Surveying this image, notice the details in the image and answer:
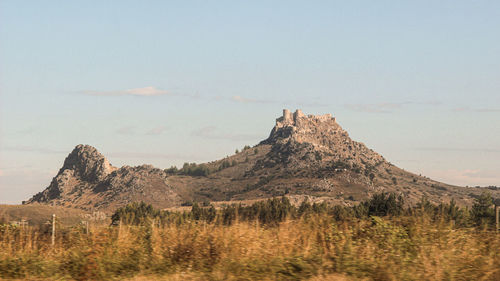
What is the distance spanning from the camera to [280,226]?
11031 millimetres

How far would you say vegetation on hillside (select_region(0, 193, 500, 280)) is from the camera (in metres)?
9.15

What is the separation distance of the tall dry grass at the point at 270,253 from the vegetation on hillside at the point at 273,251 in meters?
0.02

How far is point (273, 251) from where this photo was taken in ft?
32.3

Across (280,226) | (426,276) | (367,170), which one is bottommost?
(426,276)

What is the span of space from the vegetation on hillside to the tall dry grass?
2 cm

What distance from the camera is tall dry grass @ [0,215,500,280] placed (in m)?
9.12

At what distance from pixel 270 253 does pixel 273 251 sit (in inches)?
5.5

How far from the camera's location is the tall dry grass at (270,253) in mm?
9125

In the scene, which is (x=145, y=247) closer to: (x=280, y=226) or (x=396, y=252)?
(x=280, y=226)

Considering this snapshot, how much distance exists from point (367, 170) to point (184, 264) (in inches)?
7643

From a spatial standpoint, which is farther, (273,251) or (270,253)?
(273,251)

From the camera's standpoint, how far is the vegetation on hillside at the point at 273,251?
360 inches

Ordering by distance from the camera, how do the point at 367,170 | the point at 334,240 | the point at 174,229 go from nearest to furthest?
1. the point at 334,240
2. the point at 174,229
3. the point at 367,170

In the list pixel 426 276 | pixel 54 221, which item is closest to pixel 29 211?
pixel 54 221
